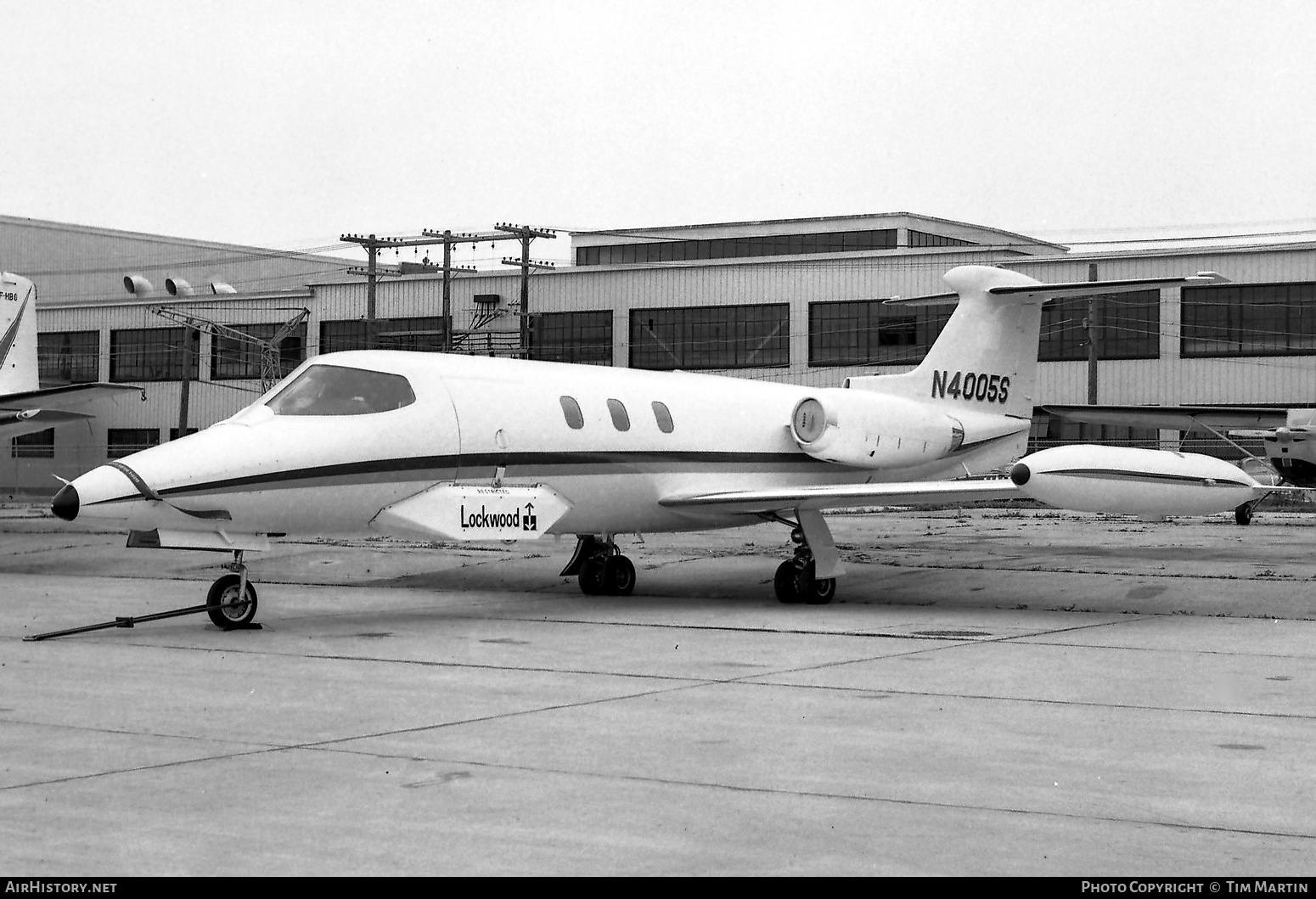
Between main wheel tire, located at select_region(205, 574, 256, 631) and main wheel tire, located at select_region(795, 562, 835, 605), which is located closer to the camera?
main wheel tire, located at select_region(205, 574, 256, 631)

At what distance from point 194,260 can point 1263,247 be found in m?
45.6

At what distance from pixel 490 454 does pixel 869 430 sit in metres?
5.76

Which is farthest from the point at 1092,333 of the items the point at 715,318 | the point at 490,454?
the point at 490,454

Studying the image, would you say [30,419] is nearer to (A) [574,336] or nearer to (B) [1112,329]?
(A) [574,336]

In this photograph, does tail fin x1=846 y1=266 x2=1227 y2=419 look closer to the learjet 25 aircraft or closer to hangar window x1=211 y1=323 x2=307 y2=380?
the learjet 25 aircraft

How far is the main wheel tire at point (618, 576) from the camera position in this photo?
707 inches

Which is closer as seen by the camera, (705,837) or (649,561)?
(705,837)

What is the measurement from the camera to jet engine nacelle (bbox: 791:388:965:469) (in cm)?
1856

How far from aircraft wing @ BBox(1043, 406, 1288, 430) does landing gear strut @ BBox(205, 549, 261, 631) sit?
44.0 feet

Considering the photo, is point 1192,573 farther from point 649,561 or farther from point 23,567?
point 23,567

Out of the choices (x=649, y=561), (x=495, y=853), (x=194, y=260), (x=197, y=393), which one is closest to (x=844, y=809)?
(x=495, y=853)

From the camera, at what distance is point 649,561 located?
21891 millimetres

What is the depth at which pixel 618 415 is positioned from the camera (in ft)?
55.1

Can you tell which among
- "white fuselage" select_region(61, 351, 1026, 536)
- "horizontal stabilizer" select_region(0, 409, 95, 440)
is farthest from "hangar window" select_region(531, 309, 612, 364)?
"white fuselage" select_region(61, 351, 1026, 536)
